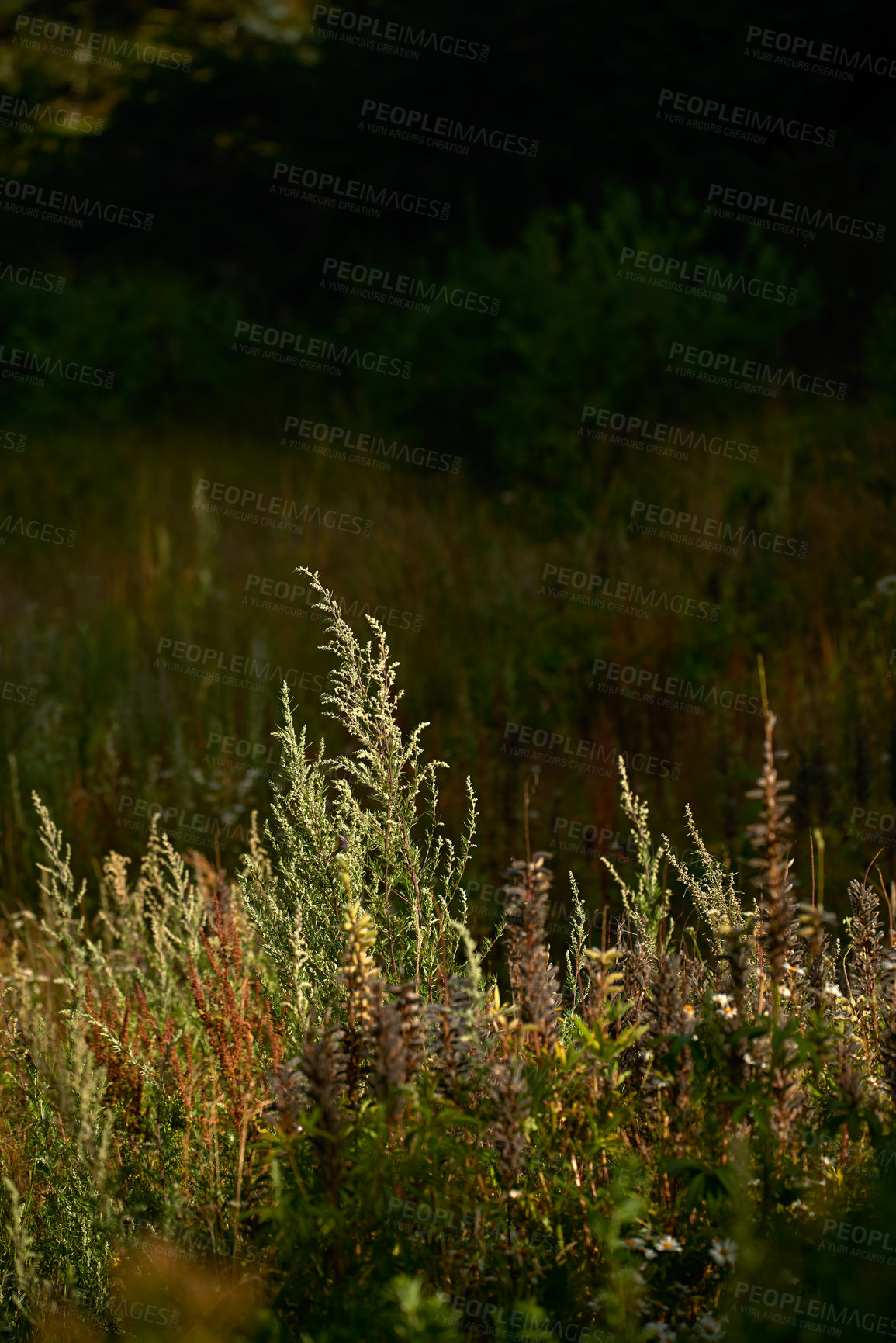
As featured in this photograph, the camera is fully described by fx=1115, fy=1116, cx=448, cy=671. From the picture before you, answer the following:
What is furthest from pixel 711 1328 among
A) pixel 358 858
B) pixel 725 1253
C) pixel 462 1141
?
pixel 358 858

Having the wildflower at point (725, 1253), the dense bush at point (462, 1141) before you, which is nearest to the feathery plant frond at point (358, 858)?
the dense bush at point (462, 1141)

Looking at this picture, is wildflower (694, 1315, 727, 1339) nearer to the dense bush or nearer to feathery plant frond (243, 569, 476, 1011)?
the dense bush

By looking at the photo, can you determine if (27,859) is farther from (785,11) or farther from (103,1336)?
(785,11)

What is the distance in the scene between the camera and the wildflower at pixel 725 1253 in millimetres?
1948

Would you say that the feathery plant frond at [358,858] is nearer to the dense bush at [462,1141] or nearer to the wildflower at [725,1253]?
the dense bush at [462,1141]

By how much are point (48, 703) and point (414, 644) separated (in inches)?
78.4

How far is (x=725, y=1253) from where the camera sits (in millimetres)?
1968

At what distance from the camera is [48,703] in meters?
5.95

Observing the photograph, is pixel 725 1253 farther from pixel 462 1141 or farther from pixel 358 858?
pixel 358 858

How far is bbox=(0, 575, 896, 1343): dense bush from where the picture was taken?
192 cm

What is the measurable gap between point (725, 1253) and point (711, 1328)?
0.12 meters

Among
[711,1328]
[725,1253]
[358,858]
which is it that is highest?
[358,858]

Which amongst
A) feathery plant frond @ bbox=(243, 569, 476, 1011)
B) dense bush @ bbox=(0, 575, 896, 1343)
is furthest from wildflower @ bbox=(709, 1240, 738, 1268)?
feathery plant frond @ bbox=(243, 569, 476, 1011)

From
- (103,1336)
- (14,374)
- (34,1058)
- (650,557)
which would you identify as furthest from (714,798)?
(14,374)
